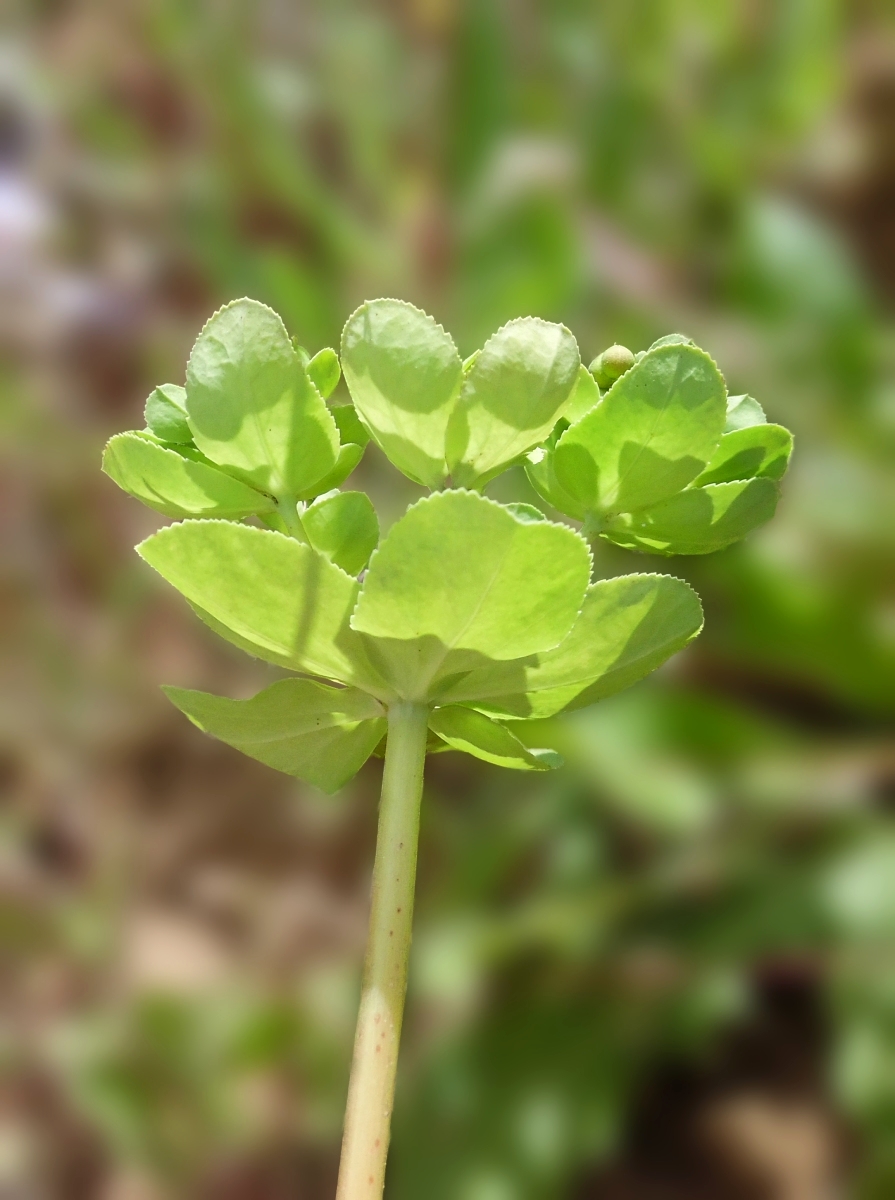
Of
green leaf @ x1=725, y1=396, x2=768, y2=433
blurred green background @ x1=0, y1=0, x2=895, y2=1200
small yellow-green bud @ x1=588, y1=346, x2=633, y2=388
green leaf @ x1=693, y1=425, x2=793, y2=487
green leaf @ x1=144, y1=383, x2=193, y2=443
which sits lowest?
green leaf @ x1=693, y1=425, x2=793, y2=487

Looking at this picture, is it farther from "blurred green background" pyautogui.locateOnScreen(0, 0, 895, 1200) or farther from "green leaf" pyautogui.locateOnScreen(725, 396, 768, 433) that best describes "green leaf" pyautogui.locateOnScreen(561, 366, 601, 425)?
"blurred green background" pyautogui.locateOnScreen(0, 0, 895, 1200)

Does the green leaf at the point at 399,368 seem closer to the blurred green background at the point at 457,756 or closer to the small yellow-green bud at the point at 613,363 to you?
the small yellow-green bud at the point at 613,363

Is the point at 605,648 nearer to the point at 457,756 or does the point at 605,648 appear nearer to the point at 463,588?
the point at 463,588

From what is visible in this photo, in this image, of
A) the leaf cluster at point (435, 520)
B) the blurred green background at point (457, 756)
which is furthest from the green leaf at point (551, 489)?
the blurred green background at point (457, 756)

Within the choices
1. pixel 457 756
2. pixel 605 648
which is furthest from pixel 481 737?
pixel 457 756

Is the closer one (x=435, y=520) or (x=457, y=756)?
(x=435, y=520)

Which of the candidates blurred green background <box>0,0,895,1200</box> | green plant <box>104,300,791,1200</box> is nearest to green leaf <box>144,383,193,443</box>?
green plant <box>104,300,791,1200</box>
